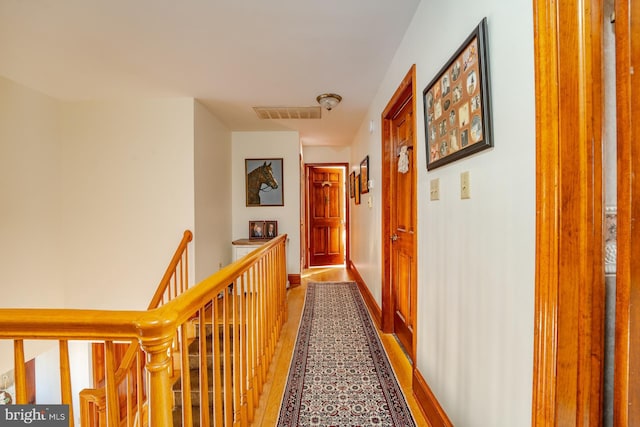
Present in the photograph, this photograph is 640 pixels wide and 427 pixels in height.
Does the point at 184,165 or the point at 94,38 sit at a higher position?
the point at 94,38

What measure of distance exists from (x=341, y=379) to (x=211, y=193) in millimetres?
2614

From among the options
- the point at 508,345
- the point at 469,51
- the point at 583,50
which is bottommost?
the point at 508,345

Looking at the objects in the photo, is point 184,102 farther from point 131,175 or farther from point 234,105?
point 131,175

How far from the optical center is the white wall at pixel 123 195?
2875mm

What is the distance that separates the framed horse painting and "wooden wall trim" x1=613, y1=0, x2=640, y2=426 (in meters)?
3.67

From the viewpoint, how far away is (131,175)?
2898 millimetres

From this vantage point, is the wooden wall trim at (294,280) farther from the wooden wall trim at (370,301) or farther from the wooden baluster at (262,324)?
the wooden baluster at (262,324)

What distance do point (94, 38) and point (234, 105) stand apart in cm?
135

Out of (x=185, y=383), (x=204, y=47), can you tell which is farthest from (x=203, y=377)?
(x=204, y=47)

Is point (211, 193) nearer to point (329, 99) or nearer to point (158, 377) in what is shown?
point (329, 99)

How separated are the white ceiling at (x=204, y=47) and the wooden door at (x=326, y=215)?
7.97ft

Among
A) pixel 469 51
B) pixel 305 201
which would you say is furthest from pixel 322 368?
pixel 305 201

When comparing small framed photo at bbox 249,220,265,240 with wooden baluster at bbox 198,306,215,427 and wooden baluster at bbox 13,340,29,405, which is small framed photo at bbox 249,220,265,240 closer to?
wooden baluster at bbox 198,306,215,427

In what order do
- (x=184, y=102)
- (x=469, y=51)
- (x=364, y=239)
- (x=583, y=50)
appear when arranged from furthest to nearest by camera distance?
(x=364, y=239), (x=184, y=102), (x=469, y=51), (x=583, y=50)
